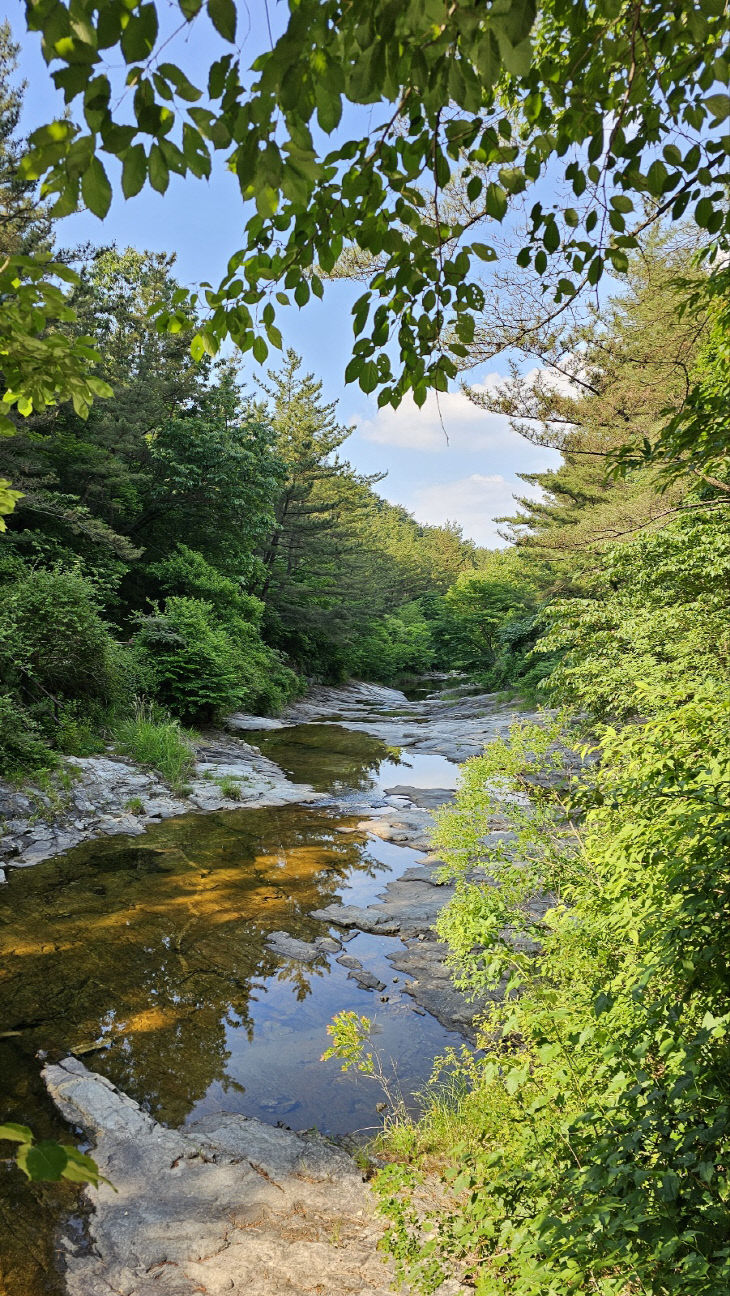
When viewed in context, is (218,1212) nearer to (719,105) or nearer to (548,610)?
(719,105)

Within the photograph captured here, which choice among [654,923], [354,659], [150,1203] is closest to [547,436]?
[654,923]

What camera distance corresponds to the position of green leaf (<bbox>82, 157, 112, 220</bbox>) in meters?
1.21

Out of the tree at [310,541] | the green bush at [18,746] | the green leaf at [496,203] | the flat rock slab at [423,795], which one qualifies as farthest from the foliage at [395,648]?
the green leaf at [496,203]

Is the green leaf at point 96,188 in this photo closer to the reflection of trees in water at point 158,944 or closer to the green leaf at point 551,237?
the green leaf at point 551,237

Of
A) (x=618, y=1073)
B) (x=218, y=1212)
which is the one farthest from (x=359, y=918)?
(x=618, y=1073)

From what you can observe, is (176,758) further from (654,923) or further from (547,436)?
(654,923)

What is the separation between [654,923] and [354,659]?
1274 inches

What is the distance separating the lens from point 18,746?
884 centimetres

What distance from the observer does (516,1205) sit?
7.14 ft

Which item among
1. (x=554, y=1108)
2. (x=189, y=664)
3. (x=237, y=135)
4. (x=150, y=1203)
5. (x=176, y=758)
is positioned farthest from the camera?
(x=189, y=664)

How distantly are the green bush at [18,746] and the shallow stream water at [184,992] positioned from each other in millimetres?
1660

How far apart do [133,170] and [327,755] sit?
1487 cm

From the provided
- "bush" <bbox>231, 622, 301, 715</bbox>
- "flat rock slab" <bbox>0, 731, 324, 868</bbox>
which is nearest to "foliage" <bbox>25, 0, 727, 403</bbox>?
"flat rock slab" <bbox>0, 731, 324, 868</bbox>

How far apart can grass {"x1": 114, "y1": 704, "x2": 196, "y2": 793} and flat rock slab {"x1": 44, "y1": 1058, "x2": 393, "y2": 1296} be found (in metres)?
7.23
